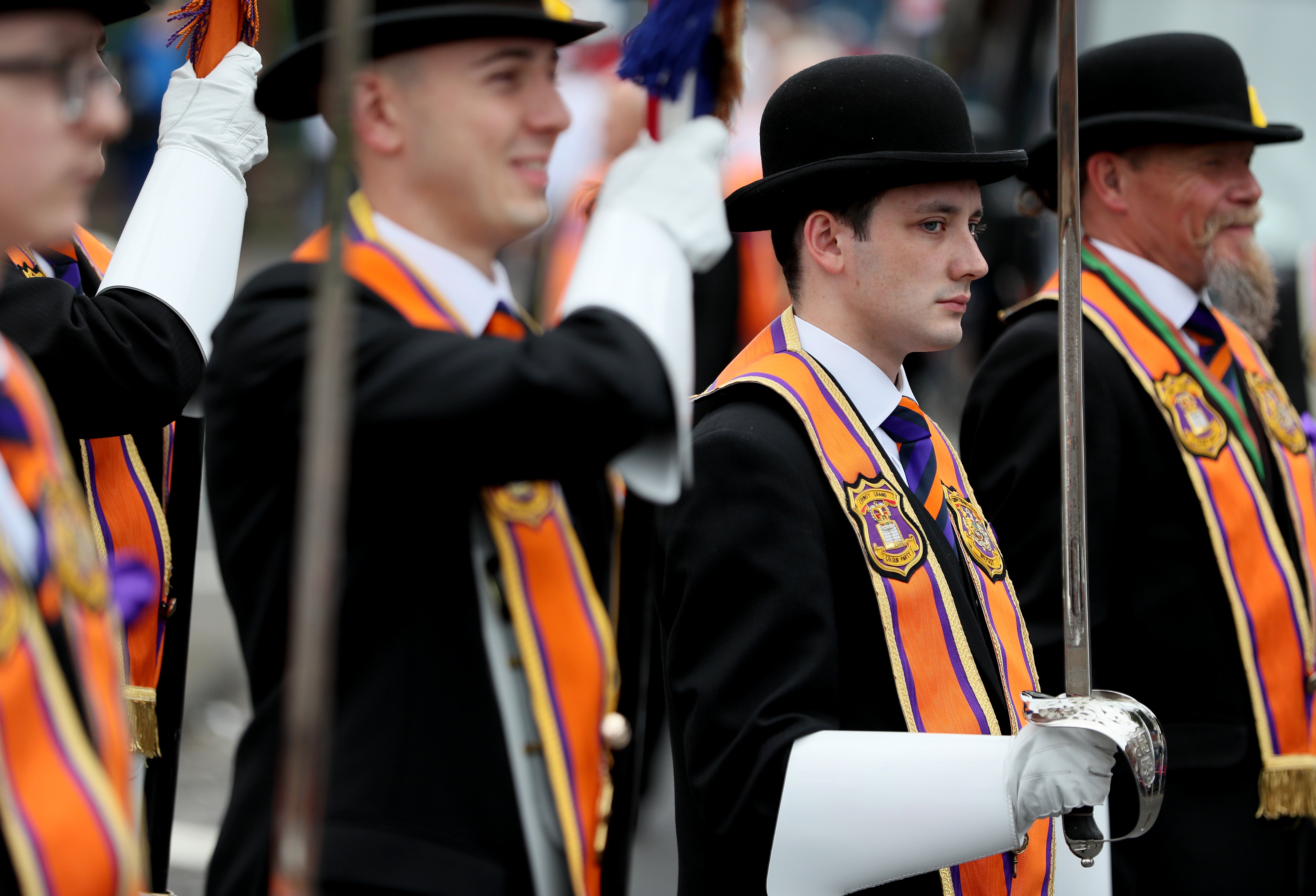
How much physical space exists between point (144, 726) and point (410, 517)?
4.11 ft

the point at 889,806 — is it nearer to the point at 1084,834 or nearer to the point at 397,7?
the point at 1084,834

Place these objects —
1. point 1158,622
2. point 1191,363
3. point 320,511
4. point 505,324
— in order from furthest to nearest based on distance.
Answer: point 1191,363, point 1158,622, point 505,324, point 320,511

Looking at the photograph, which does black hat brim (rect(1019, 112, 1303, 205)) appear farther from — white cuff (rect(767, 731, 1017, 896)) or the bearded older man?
white cuff (rect(767, 731, 1017, 896))

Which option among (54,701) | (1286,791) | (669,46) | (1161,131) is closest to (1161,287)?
(1161,131)

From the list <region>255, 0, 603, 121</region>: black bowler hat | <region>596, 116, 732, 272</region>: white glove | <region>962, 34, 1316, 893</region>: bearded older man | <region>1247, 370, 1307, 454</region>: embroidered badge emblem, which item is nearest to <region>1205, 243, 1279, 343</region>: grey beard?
<region>1247, 370, 1307, 454</region>: embroidered badge emblem

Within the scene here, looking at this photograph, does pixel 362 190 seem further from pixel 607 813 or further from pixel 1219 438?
pixel 1219 438

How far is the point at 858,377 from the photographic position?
2.60m

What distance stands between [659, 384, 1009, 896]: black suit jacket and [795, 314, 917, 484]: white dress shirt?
0.16 metres

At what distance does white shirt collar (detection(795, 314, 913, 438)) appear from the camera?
2.59 meters

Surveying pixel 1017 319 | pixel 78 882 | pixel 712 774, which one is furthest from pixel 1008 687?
pixel 78 882

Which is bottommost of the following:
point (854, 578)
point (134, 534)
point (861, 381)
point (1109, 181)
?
point (854, 578)

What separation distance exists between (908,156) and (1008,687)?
81cm

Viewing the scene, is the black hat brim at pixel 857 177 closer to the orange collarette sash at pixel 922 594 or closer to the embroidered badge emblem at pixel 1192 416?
the orange collarette sash at pixel 922 594

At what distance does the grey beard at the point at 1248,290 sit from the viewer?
3633 millimetres
